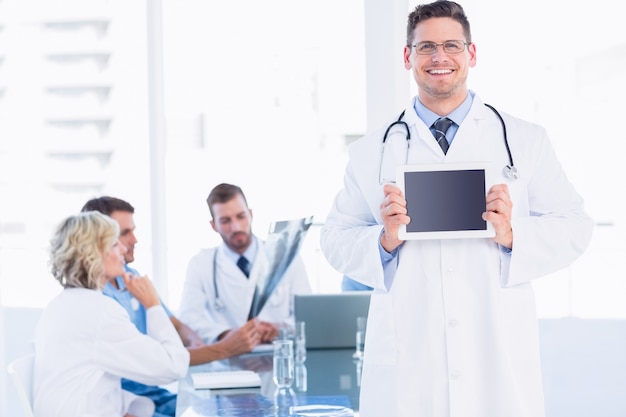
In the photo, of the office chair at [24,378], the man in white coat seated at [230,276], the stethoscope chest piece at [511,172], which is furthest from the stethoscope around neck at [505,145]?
the man in white coat seated at [230,276]

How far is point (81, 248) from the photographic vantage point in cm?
264

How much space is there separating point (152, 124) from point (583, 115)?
2238 millimetres

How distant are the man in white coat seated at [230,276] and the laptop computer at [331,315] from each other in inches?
27.3

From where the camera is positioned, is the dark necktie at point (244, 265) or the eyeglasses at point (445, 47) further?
the dark necktie at point (244, 265)

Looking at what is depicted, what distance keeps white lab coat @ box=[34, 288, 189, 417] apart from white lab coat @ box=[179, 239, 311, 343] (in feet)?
4.23

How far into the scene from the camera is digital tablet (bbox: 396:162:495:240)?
177cm

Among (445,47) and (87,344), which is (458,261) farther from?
(87,344)

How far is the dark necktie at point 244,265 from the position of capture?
158 inches

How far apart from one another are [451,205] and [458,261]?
0.43ft

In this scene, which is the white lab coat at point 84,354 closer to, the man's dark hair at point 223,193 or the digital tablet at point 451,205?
the digital tablet at point 451,205

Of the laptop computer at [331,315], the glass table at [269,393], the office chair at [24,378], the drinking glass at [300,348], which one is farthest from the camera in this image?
the laptop computer at [331,315]

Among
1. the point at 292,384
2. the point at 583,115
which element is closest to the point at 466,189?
the point at 292,384

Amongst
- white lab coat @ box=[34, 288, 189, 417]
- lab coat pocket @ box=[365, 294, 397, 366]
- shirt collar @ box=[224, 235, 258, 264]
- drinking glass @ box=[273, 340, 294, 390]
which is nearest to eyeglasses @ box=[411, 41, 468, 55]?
lab coat pocket @ box=[365, 294, 397, 366]

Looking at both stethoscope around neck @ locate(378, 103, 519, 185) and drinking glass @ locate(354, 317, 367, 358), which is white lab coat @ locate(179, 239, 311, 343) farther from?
stethoscope around neck @ locate(378, 103, 519, 185)
